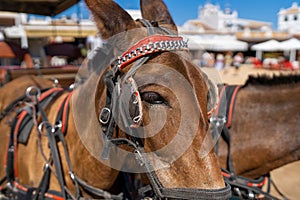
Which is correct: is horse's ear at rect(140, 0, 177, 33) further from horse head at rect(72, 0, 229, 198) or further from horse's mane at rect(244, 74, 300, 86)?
horse's mane at rect(244, 74, 300, 86)

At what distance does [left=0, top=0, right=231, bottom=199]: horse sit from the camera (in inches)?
41.4

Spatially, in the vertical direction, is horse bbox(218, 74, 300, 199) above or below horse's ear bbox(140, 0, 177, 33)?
below

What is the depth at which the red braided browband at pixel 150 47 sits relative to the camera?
3.80 feet

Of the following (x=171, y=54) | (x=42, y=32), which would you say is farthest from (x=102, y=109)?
(x=42, y=32)

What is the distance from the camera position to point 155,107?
107 centimetres

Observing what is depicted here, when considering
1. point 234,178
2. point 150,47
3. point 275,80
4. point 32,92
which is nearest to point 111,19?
point 150,47

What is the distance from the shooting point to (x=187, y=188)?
1033 millimetres

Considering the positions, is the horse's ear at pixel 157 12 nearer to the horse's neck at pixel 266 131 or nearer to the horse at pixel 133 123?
the horse at pixel 133 123

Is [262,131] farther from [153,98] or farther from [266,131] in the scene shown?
[153,98]

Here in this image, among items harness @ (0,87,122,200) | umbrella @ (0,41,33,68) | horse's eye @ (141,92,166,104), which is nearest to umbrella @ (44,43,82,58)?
umbrella @ (0,41,33,68)

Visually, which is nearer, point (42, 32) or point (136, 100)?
point (136, 100)

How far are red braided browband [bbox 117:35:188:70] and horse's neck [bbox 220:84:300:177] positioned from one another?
135 centimetres

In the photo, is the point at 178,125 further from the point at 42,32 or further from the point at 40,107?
the point at 42,32

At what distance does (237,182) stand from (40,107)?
4.97ft
